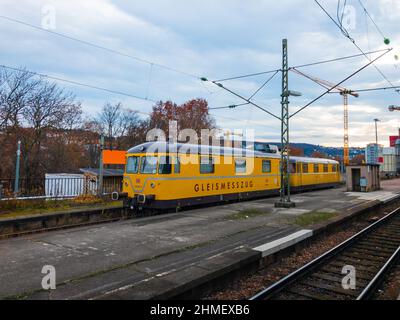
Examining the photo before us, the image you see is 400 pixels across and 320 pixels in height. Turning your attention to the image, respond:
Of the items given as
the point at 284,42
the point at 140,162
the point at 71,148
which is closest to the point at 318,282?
the point at 140,162

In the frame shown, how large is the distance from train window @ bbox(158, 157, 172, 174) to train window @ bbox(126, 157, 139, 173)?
128 cm

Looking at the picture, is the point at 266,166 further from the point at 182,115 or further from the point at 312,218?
the point at 182,115

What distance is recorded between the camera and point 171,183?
12.6 metres

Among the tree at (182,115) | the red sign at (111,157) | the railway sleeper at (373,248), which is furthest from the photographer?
the tree at (182,115)

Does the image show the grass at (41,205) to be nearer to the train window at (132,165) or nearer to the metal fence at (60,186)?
the metal fence at (60,186)

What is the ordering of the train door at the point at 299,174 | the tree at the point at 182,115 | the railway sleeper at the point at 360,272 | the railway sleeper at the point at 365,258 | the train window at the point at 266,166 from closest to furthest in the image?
the railway sleeper at the point at 360,272 → the railway sleeper at the point at 365,258 → the train window at the point at 266,166 → the train door at the point at 299,174 → the tree at the point at 182,115

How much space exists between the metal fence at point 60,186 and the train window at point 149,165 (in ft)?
12.7

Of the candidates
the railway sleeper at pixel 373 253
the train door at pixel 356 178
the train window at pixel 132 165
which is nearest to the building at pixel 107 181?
the train window at pixel 132 165

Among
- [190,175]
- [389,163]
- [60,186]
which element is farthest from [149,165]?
[389,163]

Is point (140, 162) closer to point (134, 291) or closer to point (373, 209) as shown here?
point (134, 291)

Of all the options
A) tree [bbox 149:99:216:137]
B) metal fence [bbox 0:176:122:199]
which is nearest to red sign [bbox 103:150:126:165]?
metal fence [bbox 0:176:122:199]

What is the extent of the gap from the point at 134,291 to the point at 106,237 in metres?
4.33

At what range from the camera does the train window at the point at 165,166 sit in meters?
12.4

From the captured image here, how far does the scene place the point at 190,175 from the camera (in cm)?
1347
